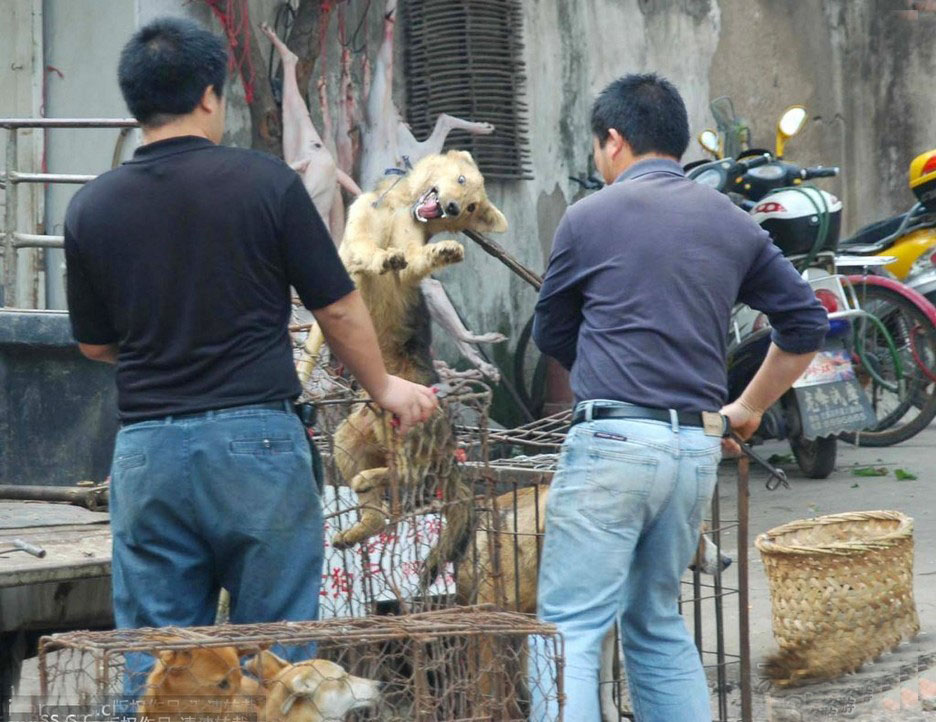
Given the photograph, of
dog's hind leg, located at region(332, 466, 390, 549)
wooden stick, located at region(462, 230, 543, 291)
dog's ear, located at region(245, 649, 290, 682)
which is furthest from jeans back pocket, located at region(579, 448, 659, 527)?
wooden stick, located at region(462, 230, 543, 291)

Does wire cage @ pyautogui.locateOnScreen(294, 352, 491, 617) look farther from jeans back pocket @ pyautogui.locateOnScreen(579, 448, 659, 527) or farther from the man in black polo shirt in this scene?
the man in black polo shirt

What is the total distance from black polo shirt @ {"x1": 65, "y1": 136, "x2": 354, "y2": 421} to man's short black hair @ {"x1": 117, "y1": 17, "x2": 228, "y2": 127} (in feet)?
0.26

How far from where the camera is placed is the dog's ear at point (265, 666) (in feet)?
8.29

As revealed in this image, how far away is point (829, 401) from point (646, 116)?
14.3ft

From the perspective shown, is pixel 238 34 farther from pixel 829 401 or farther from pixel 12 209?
pixel 829 401

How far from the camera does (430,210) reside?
4227 millimetres

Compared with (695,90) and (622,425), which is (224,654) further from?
(695,90)

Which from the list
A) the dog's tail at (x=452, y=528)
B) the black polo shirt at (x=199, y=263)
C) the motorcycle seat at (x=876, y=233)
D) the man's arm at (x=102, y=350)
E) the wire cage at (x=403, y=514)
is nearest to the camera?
the black polo shirt at (x=199, y=263)

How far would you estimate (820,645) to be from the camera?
4754mm

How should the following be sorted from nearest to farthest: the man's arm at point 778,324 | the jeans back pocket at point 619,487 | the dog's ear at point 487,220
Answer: the jeans back pocket at point 619,487 < the man's arm at point 778,324 < the dog's ear at point 487,220

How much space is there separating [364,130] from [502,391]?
1936mm

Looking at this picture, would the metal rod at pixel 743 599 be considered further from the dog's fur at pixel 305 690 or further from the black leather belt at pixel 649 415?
the dog's fur at pixel 305 690

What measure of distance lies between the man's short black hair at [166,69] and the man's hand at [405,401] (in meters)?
0.73

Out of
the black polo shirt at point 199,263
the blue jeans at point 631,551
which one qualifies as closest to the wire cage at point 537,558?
the blue jeans at point 631,551
